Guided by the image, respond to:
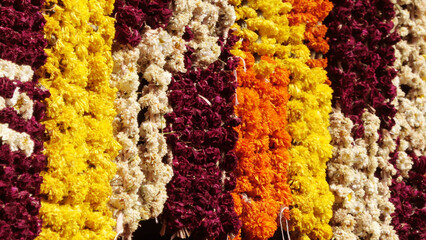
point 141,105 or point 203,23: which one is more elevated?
point 203,23

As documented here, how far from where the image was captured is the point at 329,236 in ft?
10.3

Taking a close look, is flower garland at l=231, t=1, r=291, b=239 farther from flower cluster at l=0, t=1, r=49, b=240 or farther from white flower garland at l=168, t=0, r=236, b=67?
flower cluster at l=0, t=1, r=49, b=240

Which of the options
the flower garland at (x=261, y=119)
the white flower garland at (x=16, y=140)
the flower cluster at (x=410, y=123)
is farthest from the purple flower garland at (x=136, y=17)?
the flower cluster at (x=410, y=123)

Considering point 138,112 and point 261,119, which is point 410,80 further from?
point 138,112

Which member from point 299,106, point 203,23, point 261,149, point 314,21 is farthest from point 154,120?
point 314,21

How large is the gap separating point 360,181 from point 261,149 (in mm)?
830

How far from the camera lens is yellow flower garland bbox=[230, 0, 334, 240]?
117 inches

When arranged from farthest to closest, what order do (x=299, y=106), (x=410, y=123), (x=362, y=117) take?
(x=410, y=123) < (x=362, y=117) < (x=299, y=106)

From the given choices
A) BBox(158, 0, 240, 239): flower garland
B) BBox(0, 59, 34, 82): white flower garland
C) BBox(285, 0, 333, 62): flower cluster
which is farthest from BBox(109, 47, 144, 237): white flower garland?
BBox(285, 0, 333, 62): flower cluster

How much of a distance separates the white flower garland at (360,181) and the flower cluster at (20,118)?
1855mm

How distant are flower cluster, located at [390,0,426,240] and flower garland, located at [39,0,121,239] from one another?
7.06 feet

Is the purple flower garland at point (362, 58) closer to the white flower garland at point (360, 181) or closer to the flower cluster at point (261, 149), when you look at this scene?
the white flower garland at point (360, 181)

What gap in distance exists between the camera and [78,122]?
6.91ft

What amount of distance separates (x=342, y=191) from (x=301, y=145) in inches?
15.2
